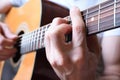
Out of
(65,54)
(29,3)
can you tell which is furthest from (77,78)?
(29,3)

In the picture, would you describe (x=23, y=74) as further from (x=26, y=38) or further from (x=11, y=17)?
(x=11, y=17)

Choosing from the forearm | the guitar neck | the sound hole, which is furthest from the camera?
the forearm

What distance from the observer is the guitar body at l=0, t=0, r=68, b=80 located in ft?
2.92

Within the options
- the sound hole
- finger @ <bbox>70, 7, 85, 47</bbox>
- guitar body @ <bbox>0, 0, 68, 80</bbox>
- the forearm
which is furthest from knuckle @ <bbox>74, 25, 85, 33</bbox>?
the forearm

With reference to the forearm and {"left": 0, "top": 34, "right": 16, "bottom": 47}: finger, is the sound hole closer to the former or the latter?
{"left": 0, "top": 34, "right": 16, "bottom": 47}: finger

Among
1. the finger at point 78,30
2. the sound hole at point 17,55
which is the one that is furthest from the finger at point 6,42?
the finger at point 78,30

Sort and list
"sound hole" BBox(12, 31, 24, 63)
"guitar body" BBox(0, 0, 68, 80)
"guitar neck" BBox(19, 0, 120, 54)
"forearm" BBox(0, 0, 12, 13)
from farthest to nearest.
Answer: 1. "forearm" BBox(0, 0, 12, 13)
2. "sound hole" BBox(12, 31, 24, 63)
3. "guitar body" BBox(0, 0, 68, 80)
4. "guitar neck" BBox(19, 0, 120, 54)

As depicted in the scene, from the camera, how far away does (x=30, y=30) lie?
0.95 metres

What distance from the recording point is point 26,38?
0.93m

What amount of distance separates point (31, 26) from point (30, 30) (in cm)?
2

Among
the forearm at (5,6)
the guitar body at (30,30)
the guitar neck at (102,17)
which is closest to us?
the guitar neck at (102,17)

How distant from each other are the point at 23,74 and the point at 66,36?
0.34 m

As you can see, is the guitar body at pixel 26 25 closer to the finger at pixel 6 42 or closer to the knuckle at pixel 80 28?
the finger at pixel 6 42

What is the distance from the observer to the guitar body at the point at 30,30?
2.92ft
